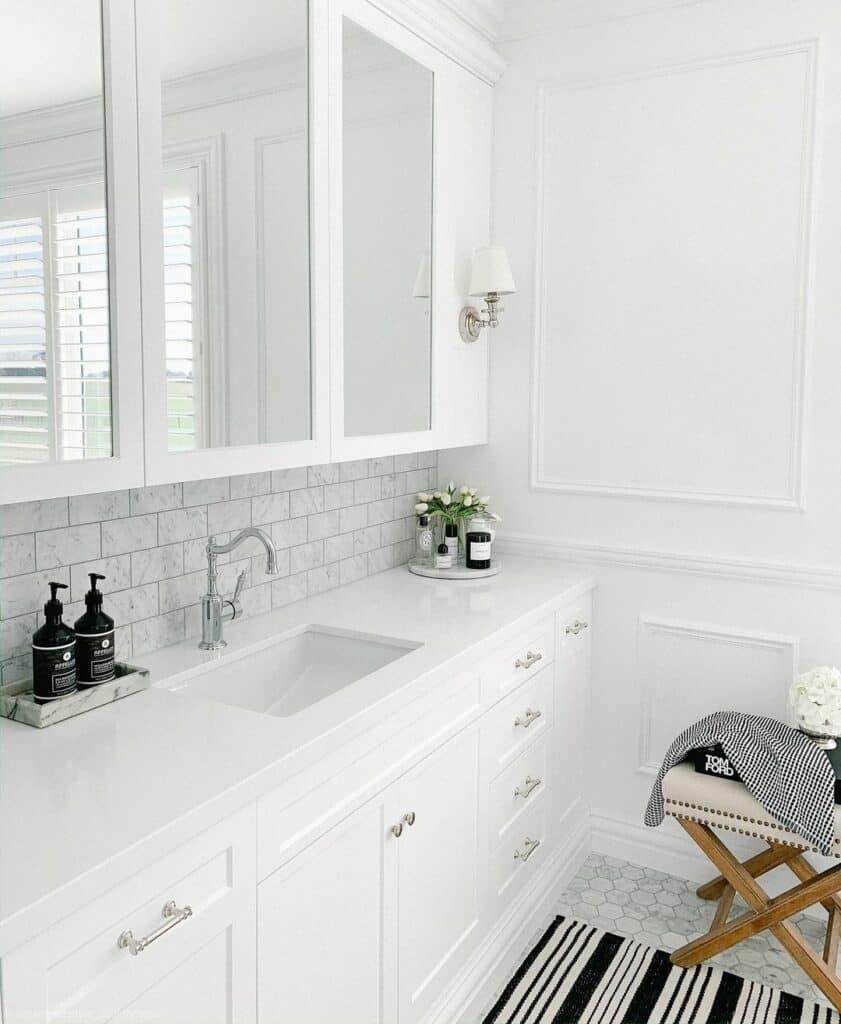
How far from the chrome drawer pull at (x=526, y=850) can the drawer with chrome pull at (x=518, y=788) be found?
8 cm

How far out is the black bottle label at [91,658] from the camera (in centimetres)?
160

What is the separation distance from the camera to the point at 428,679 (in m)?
1.82

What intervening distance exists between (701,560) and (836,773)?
2.36ft

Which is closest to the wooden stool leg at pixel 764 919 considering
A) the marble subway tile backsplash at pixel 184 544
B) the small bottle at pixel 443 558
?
the small bottle at pixel 443 558

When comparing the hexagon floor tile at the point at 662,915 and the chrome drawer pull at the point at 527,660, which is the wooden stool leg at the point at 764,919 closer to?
the hexagon floor tile at the point at 662,915

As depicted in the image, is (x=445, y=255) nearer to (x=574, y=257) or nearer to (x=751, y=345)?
(x=574, y=257)

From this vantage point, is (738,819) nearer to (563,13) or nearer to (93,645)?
(93,645)

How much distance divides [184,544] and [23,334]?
75cm

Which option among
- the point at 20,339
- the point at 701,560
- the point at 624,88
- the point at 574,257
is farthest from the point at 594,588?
the point at 20,339

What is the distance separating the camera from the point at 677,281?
2613 millimetres

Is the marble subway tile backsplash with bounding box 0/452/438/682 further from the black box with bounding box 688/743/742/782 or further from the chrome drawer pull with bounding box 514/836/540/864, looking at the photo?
the black box with bounding box 688/743/742/782

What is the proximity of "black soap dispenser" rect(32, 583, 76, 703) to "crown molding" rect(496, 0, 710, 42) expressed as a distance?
7.17 feet

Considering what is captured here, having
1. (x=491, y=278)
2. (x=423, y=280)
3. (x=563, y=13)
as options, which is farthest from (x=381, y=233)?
(x=563, y=13)

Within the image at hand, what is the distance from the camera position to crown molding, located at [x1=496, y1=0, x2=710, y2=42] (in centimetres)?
258
